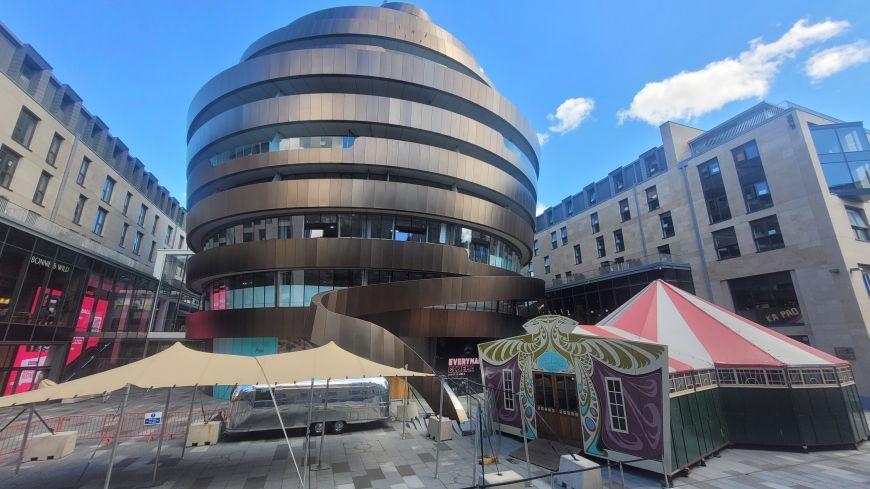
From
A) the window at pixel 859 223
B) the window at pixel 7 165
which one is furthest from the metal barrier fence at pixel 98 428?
the window at pixel 859 223

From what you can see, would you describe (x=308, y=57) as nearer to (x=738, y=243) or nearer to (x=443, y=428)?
(x=443, y=428)

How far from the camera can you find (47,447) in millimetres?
12922

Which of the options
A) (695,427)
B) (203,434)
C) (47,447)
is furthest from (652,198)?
(47,447)

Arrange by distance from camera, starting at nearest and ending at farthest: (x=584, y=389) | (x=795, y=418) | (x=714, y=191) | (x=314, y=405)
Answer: (x=584, y=389), (x=795, y=418), (x=314, y=405), (x=714, y=191)

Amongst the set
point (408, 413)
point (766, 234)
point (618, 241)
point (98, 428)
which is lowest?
point (98, 428)

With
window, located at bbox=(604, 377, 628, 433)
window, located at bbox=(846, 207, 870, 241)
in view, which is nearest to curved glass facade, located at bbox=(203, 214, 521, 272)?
window, located at bbox=(604, 377, 628, 433)

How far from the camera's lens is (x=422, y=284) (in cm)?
2525

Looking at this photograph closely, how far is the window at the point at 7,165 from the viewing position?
2733 cm

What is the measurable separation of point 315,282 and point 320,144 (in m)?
10.8

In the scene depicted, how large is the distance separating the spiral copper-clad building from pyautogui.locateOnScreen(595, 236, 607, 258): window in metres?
18.6

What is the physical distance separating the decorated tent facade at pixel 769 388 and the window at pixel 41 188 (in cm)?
4440

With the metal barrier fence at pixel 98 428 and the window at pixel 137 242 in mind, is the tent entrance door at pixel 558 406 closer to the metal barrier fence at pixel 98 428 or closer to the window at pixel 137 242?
the metal barrier fence at pixel 98 428

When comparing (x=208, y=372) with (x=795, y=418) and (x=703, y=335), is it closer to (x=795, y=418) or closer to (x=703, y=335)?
(x=703, y=335)

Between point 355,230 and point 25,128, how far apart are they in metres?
27.9
